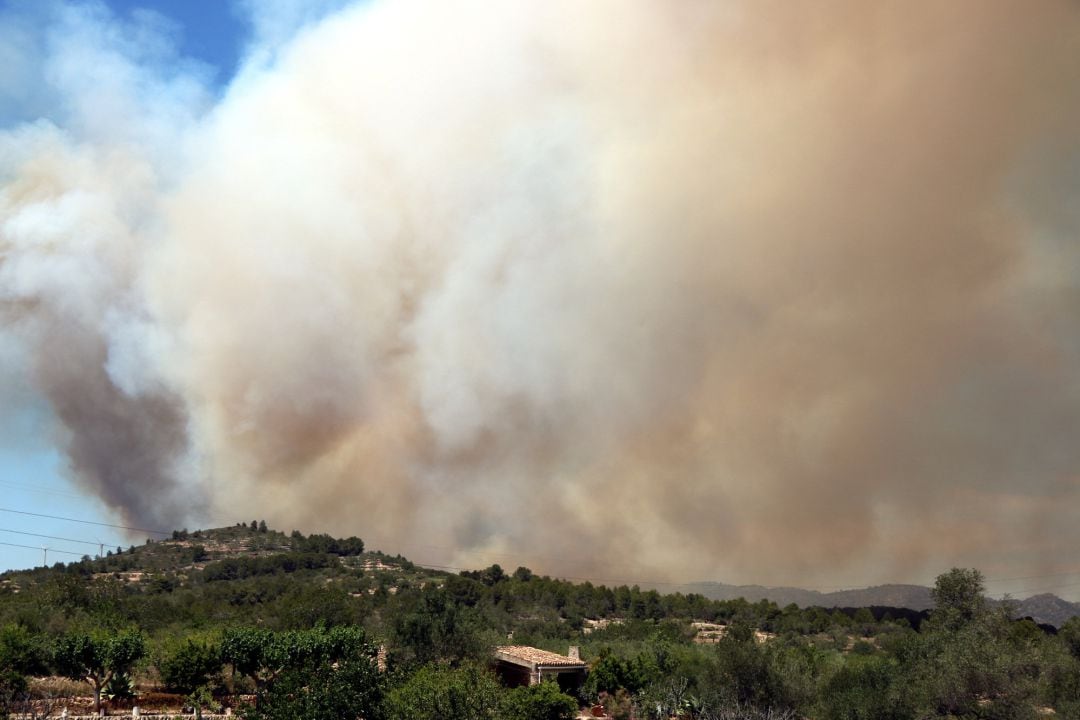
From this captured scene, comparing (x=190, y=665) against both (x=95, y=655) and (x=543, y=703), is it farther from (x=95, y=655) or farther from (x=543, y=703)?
(x=543, y=703)

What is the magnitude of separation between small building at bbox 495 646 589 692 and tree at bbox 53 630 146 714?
56.4ft

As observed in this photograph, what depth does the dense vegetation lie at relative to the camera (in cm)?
3003

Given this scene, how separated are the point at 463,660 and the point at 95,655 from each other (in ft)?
51.3

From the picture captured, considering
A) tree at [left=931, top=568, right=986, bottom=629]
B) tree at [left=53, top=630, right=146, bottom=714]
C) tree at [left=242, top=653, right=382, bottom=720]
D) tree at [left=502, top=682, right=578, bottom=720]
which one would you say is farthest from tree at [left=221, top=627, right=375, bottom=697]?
tree at [left=931, top=568, right=986, bottom=629]

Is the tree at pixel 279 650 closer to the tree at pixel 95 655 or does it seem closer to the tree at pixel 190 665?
the tree at pixel 190 665

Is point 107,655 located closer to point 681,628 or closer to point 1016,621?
point 681,628

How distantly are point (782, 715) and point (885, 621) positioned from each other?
183 ft

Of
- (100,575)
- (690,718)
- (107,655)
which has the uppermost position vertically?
(100,575)

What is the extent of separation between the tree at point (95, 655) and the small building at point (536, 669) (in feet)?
56.4

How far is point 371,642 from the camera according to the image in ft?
143

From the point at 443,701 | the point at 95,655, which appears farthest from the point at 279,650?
the point at 443,701

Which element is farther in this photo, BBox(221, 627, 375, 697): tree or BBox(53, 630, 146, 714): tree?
BBox(221, 627, 375, 697): tree

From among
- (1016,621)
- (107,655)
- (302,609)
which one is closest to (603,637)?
(302,609)

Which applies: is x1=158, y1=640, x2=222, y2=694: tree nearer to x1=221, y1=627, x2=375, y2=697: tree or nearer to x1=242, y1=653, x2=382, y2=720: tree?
x1=221, y1=627, x2=375, y2=697: tree
